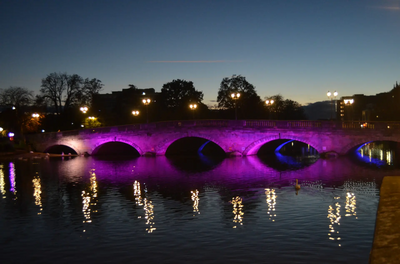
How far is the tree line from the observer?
2776 inches

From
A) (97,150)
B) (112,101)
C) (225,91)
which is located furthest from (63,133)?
(112,101)

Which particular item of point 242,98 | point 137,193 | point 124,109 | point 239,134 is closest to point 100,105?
point 124,109

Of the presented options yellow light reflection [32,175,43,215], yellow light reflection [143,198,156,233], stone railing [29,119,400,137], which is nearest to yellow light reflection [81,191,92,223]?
yellow light reflection [32,175,43,215]

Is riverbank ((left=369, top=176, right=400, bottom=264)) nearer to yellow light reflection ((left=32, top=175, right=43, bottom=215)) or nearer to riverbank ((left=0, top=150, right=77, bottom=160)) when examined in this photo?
yellow light reflection ((left=32, top=175, right=43, bottom=215))

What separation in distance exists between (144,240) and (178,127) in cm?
3423

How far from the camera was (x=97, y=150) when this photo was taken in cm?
5528

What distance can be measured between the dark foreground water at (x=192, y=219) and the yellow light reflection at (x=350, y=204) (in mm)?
42

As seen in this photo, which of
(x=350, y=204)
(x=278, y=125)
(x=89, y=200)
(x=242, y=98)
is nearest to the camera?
(x=350, y=204)

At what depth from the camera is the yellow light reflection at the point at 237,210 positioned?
16.7 meters

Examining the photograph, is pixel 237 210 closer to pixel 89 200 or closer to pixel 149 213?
pixel 149 213

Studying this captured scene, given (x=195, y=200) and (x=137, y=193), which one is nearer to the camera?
(x=195, y=200)

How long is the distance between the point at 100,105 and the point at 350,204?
7107cm

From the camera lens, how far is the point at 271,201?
2055 cm

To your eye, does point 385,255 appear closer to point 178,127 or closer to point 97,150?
point 178,127
